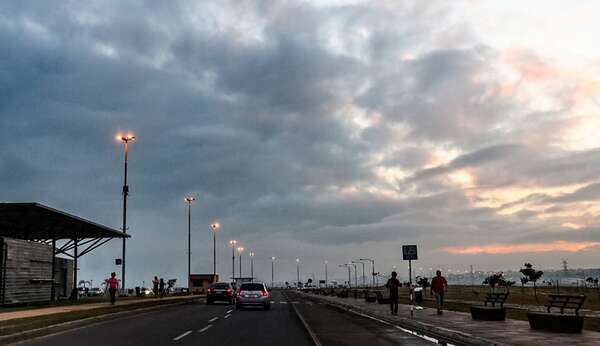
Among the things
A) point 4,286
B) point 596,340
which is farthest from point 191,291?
point 596,340

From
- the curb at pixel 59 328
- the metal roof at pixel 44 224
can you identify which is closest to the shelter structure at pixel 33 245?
the metal roof at pixel 44 224

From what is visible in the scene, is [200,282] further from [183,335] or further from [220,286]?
[183,335]

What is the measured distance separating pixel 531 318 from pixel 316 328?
7.11 m

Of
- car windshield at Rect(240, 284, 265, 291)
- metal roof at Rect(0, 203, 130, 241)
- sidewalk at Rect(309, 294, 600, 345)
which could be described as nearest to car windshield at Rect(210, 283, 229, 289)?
metal roof at Rect(0, 203, 130, 241)

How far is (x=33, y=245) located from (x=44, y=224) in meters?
3.43

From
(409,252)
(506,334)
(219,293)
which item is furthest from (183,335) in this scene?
(219,293)

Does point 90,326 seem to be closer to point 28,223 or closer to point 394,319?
point 394,319

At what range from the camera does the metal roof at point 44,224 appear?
29.5 meters

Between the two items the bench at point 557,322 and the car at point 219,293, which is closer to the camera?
the bench at point 557,322

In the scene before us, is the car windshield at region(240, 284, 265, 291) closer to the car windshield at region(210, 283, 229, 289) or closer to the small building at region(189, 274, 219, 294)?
the car windshield at region(210, 283, 229, 289)

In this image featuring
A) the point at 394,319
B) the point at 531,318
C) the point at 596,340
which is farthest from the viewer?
the point at 394,319

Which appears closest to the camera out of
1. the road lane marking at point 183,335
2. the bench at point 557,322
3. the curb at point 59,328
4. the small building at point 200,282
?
the curb at point 59,328

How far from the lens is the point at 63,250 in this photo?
42.8m

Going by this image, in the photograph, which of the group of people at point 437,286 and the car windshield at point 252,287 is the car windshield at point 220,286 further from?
the group of people at point 437,286
